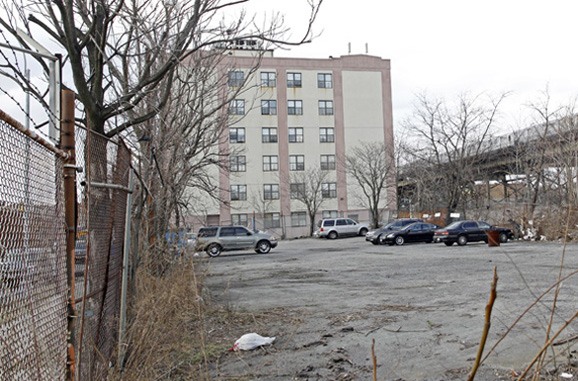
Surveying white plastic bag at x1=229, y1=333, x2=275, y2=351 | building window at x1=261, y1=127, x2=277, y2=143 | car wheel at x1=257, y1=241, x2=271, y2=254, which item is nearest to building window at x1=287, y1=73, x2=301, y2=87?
building window at x1=261, y1=127, x2=277, y2=143

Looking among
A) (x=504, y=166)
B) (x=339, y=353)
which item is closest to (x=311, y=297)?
(x=339, y=353)

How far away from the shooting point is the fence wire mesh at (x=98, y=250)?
164 inches

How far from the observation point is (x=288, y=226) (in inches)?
2329

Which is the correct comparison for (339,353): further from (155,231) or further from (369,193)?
(369,193)

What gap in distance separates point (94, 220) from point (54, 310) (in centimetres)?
139

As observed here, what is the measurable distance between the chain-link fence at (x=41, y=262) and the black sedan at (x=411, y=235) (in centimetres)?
3104

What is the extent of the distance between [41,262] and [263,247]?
28744 millimetres

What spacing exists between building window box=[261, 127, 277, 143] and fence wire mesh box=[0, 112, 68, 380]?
54535 millimetres

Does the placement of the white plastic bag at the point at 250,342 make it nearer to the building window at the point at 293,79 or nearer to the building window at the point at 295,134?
the building window at the point at 295,134

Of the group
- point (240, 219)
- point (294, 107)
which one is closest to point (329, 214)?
point (240, 219)

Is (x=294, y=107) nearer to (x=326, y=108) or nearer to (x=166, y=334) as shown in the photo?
(x=326, y=108)

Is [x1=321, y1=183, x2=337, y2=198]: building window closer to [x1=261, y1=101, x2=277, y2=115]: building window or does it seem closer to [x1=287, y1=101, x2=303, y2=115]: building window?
[x1=287, y1=101, x2=303, y2=115]: building window

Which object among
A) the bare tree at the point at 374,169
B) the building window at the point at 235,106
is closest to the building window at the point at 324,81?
the bare tree at the point at 374,169

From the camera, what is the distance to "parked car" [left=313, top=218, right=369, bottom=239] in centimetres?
4725
